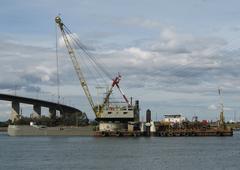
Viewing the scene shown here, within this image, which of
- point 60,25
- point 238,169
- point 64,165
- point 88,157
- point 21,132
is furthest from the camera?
point 21,132

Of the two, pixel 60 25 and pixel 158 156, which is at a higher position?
pixel 60 25

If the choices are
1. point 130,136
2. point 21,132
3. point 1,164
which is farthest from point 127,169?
→ point 21,132

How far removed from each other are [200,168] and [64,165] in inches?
597

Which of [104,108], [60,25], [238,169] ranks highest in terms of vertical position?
[60,25]

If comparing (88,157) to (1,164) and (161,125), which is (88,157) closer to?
(1,164)

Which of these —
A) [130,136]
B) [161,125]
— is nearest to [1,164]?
[130,136]

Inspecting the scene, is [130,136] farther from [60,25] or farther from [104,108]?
[60,25]

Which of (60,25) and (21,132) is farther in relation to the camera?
(21,132)

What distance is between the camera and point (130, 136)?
15638 cm

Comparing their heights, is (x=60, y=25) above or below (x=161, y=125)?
above

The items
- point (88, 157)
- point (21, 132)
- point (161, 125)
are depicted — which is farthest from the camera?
point (21, 132)

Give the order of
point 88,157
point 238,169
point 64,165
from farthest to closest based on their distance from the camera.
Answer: point 88,157 < point 64,165 < point 238,169

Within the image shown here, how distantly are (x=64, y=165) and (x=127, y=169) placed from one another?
29.1 ft

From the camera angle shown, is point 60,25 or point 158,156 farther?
point 60,25
